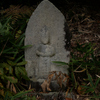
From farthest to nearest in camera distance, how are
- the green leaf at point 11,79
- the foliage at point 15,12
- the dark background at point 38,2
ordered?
the dark background at point 38,2 → the foliage at point 15,12 → the green leaf at point 11,79

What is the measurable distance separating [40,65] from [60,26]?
2.11 ft

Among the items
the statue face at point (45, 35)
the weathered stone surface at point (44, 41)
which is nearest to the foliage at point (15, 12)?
the weathered stone surface at point (44, 41)

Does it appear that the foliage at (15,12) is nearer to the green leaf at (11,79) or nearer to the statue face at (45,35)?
the statue face at (45,35)

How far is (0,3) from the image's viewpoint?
4477 millimetres

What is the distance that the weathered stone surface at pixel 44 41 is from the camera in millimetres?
2281

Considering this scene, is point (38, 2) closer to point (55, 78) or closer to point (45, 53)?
point (45, 53)

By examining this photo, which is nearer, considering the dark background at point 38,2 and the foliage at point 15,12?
the foliage at point 15,12

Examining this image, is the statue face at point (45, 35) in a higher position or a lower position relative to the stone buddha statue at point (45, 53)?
higher

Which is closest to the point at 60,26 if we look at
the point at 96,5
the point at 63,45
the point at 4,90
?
the point at 63,45

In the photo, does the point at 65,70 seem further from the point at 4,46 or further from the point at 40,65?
the point at 4,46

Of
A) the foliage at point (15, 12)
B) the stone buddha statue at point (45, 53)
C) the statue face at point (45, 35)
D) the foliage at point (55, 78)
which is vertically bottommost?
the foliage at point (55, 78)

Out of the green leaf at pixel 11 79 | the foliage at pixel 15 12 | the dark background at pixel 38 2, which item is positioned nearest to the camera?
the green leaf at pixel 11 79

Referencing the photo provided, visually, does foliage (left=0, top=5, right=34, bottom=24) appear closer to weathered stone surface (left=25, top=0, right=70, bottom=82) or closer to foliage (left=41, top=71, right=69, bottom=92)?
weathered stone surface (left=25, top=0, right=70, bottom=82)

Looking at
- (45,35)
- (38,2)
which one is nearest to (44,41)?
(45,35)
